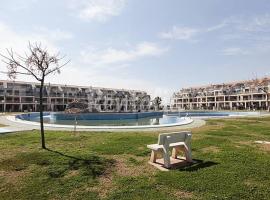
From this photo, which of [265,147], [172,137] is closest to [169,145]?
[172,137]

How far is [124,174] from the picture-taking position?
8336mm

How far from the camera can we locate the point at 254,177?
25.7ft

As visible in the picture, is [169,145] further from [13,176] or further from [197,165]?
[13,176]

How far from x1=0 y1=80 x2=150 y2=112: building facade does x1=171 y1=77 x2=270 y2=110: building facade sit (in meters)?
20.1

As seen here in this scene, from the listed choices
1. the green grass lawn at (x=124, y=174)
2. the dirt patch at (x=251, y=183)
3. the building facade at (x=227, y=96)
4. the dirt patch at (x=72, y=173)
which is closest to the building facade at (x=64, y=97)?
the building facade at (x=227, y=96)

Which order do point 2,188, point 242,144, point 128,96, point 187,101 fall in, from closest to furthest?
point 2,188 < point 242,144 < point 128,96 < point 187,101

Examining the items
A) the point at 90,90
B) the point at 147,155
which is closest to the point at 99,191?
the point at 147,155

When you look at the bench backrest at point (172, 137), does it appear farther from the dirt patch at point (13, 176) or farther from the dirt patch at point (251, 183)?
the dirt patch at point (13, 176)

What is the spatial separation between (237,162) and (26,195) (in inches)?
266

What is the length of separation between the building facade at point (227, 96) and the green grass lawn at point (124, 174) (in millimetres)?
90616

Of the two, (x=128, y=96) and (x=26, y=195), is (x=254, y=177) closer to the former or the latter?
(x=26, y=195)

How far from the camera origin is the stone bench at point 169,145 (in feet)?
29.8

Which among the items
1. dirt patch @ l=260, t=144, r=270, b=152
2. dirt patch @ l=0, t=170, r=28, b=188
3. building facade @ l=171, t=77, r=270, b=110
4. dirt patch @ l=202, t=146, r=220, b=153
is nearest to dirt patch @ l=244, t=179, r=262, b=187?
dirt patch @ l=202, t=146, r=220, b=153

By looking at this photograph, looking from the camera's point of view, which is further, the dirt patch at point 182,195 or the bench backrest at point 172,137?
the bench backrest at point 172,137
